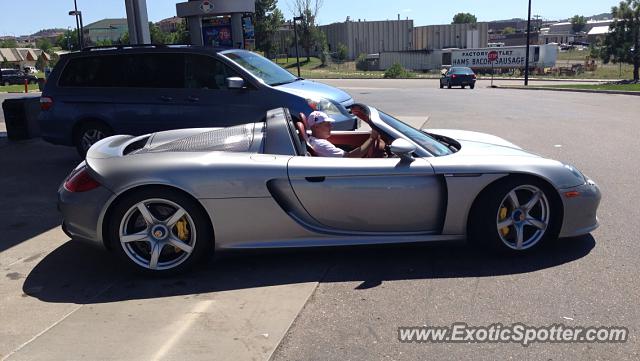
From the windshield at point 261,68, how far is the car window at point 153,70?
0.75 meters

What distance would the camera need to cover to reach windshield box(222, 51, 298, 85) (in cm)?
859

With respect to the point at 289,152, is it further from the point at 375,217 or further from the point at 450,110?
the point at 450,110

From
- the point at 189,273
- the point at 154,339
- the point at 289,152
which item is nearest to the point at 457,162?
the point at 289,152

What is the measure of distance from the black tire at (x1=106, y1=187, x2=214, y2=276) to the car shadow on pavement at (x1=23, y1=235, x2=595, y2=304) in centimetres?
11

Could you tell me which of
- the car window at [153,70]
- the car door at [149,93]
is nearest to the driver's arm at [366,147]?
the car door at [149,93]

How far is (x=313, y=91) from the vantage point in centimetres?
870

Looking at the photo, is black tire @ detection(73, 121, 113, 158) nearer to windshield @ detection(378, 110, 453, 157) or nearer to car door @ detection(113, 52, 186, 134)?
car door @ detection(113, 52, 186, 134)

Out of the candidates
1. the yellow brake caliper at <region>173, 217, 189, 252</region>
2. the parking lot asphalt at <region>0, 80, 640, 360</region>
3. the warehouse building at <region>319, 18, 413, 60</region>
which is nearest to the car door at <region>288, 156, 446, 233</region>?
the parking lot asphalt at <region>0, 80, 640, 360</region>

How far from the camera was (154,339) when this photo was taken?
3408 millimetres

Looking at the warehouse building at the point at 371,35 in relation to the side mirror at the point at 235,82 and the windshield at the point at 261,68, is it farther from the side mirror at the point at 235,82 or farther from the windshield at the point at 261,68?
the side mirror at the point at 235,82

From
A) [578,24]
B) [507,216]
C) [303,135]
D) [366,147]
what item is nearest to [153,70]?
[303,135]

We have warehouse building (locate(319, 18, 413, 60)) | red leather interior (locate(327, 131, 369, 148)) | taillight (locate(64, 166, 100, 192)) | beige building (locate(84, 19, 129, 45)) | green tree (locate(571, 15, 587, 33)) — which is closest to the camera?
taillight (locate(64, 166, 100, 192))

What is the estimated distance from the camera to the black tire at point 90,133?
8703 mm

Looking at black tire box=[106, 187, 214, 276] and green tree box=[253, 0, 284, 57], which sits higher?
green tree box=[253, 0, 284, 57]
